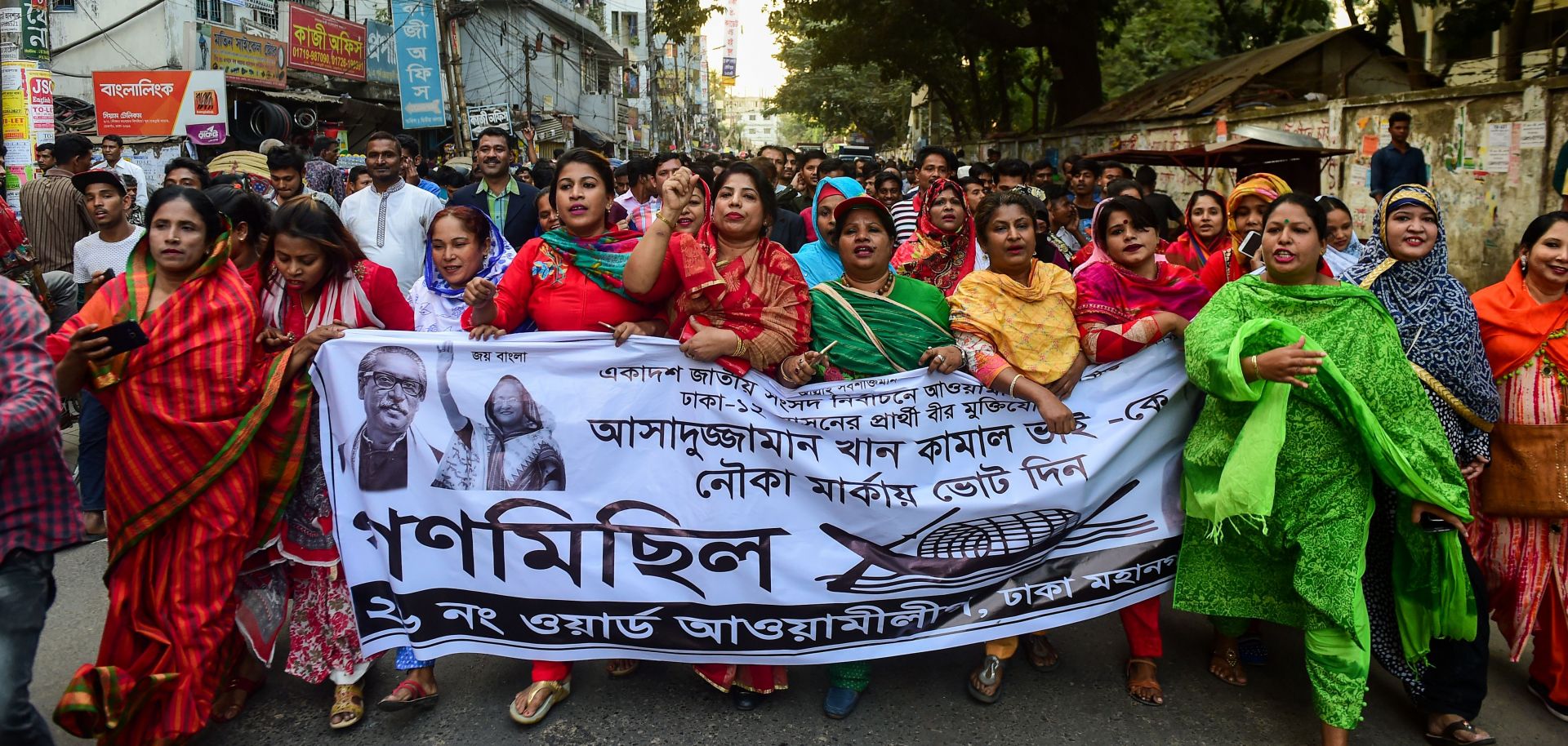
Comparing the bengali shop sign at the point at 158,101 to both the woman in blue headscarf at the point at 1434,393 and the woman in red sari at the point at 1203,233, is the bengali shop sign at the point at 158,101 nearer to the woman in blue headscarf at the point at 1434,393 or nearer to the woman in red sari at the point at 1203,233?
the woman in red sari at the point at 1203,233

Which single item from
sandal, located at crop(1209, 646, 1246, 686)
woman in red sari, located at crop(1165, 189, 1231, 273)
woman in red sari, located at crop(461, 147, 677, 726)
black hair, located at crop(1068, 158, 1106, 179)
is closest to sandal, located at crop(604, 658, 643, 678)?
woman in red sari, located at crop(461, 147, 677, 726)

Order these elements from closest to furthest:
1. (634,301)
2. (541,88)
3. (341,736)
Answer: (341,736), (634,301), (541,88)

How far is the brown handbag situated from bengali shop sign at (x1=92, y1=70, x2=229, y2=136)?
1625cm

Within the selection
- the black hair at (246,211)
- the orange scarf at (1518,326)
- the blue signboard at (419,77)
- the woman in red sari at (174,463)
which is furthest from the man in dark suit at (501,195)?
the blue signboard at (419,77)

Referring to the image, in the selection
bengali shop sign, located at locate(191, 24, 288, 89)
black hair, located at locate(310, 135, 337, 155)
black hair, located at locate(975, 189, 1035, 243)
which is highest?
bengali shop sign, located at locate(191, 24, 288, 89)

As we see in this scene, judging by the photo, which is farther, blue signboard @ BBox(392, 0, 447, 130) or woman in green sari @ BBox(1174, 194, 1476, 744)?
blue signboard @ BBox(392, 0, 447, 130)

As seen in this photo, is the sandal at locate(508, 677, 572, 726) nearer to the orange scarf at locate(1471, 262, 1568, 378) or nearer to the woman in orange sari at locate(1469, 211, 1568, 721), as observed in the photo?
the woman in orange sari at locate(1469, 211, 1568, 721)

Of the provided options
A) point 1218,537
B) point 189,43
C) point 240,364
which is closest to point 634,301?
point 240,364

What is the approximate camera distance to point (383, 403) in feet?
10.6

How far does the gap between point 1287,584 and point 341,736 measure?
2.91 m

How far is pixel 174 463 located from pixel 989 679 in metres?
2.50

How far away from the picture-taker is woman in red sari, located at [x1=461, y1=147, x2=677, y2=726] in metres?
3.32

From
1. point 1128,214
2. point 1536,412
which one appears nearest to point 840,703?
point 1128,214

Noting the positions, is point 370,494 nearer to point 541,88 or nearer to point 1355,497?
point 1355,497
